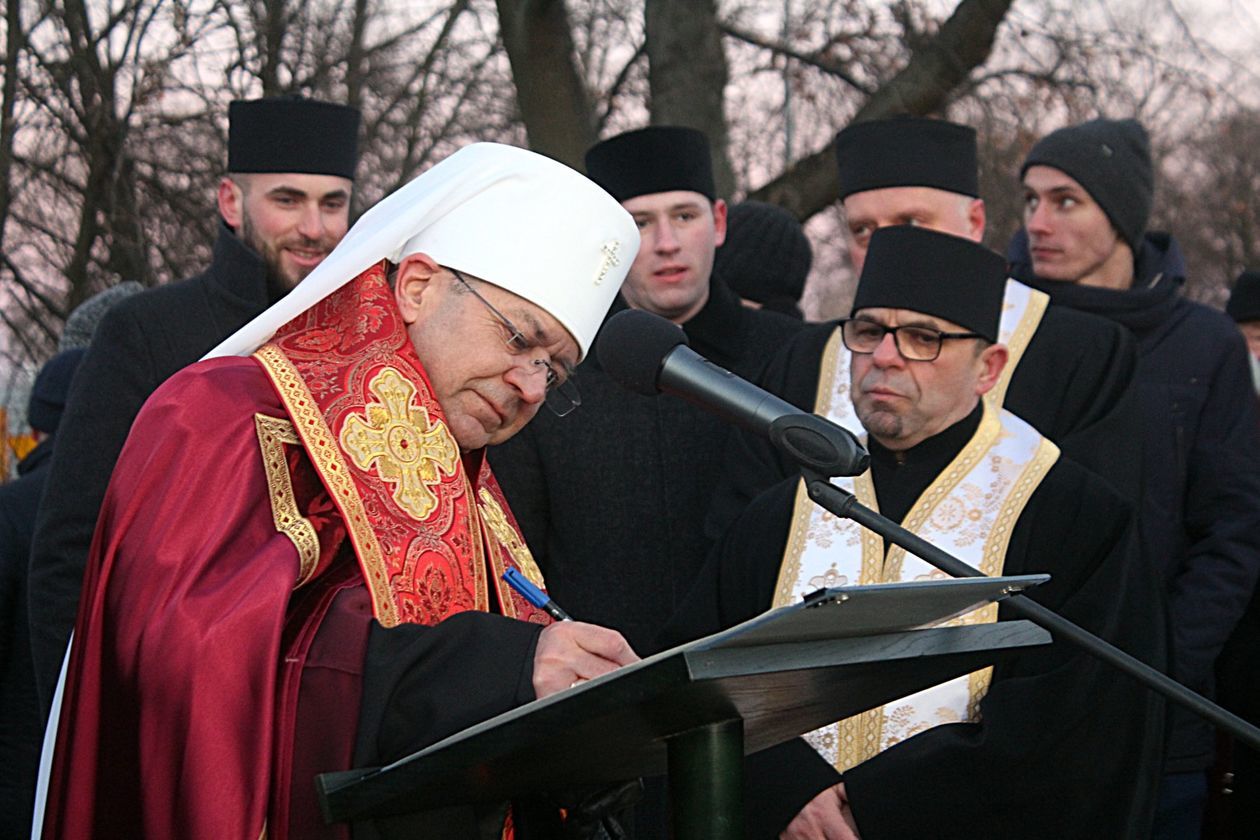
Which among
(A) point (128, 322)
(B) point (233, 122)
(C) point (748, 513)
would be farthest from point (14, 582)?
(C) point (748, 513)

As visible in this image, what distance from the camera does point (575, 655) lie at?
8.53 ft

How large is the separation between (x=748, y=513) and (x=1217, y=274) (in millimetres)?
33608

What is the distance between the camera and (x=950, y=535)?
3.85 metres

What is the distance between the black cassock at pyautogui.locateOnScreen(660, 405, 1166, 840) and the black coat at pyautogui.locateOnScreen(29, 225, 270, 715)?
71.0 inches

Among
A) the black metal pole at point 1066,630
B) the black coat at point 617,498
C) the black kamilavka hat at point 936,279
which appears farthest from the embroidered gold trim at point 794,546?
the black metal pole at point 1066,630

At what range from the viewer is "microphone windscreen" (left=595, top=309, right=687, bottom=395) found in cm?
266

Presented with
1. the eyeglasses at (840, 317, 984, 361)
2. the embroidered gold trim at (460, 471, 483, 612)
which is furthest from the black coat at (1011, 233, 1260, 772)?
the embroidered gold trim at (460, 471, 483, 612)

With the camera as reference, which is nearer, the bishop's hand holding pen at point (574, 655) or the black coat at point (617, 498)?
the bishop's hand holding pen at point (574, 655)

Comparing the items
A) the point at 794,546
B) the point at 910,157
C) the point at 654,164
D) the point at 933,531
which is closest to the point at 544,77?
the point at 654,164

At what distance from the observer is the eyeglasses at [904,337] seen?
3857mm

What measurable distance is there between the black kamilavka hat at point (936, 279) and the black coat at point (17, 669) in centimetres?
250

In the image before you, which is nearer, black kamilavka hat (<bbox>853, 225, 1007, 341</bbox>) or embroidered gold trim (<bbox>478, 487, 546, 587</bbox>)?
embroidered gold trim (<bbox>478, 487, 546, 587</bbox>)

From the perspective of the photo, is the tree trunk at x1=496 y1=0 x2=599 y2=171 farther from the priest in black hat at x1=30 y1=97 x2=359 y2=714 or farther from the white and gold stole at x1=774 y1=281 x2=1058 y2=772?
the white and gold stole at x1=774 y1=281 x2=1058 y2=772

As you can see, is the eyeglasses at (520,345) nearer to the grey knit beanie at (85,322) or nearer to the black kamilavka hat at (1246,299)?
the grey knit beanie at (85,322)
